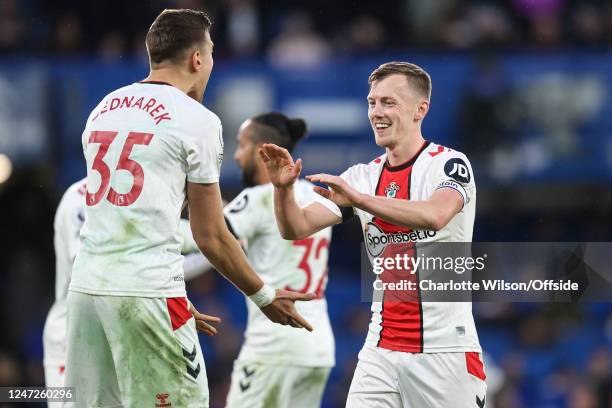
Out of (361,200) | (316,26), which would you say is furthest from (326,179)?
(316,26)

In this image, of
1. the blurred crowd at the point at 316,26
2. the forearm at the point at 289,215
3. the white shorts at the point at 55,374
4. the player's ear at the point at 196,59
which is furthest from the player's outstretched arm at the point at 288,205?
the blurred crowd at the point at 316,26

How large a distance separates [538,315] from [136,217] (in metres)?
11.2

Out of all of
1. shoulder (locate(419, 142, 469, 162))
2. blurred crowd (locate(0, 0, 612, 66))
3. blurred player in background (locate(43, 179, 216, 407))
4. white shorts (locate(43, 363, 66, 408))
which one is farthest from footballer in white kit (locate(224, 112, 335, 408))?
blurred crowd (locate(0, 0, 612, 66))

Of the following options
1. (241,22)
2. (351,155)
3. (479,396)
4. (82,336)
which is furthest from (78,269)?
→ (241,22)

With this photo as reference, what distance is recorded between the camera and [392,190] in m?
6.44

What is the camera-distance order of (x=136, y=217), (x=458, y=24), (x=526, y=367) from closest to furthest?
(x=136, y=217) < (x=526, y=367) < (x=458, y=24)

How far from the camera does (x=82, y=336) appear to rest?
5.60 meters

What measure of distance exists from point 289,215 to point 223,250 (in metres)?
0.73

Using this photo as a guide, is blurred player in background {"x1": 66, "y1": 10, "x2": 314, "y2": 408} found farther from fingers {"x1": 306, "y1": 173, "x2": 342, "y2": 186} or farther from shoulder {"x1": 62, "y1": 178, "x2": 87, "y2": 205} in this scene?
shoulder {"x1": 62, "y1": 178, "x2": 87, "y2": 205}

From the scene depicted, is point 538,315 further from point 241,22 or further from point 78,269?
point 78,269

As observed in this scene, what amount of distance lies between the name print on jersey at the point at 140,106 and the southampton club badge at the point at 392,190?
4.92 feet

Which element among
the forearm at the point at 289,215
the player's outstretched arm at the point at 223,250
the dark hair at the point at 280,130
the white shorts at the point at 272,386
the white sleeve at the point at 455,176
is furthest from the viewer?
the dark hair at the point at 280,130

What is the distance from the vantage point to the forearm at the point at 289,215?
6.29 m

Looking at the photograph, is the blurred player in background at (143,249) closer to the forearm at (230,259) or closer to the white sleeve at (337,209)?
the forearm at (230,259)
